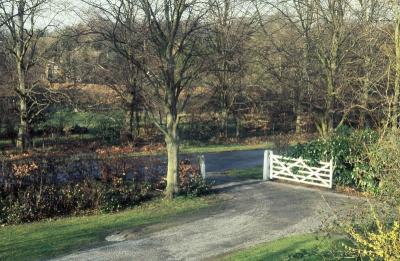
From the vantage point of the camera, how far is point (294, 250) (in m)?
10.0

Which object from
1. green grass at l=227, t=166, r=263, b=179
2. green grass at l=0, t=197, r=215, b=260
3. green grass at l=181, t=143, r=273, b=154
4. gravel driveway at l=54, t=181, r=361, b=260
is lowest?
green grass at l=0, t=197, r=215, b=260

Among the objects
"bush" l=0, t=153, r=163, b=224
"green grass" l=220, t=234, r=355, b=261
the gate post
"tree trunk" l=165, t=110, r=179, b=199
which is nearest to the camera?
"green grass" l=220, t=234, r=355, b=261

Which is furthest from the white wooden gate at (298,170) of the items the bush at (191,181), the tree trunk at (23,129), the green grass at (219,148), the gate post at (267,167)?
the tree trunk at (23,129)

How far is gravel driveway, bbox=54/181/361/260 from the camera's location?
Answer: 1103cm

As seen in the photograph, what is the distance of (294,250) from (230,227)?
3.23 metres

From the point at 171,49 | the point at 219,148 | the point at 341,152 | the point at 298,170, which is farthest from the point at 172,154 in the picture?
the point at 219,148

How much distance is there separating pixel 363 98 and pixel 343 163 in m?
6.98

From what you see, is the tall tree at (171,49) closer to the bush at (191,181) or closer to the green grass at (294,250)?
the bush at (191,181)

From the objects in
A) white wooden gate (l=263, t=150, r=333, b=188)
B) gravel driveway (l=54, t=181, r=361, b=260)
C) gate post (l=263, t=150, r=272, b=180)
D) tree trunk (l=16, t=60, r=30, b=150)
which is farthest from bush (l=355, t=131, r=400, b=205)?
tree trunk (l=16, t=60, r=30, b=150)

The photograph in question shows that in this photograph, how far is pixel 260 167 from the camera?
76.1 ft

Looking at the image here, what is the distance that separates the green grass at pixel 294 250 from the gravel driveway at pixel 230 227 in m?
0.47

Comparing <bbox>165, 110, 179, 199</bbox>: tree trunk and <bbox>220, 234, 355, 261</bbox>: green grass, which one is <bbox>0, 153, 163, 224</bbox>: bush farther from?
<bbox>220, 234, 355, 261</bbox>: green grass

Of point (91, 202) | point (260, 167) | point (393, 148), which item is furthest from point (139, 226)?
point (260, 167)

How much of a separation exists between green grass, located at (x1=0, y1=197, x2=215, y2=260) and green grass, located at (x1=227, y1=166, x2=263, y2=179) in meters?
4.29
